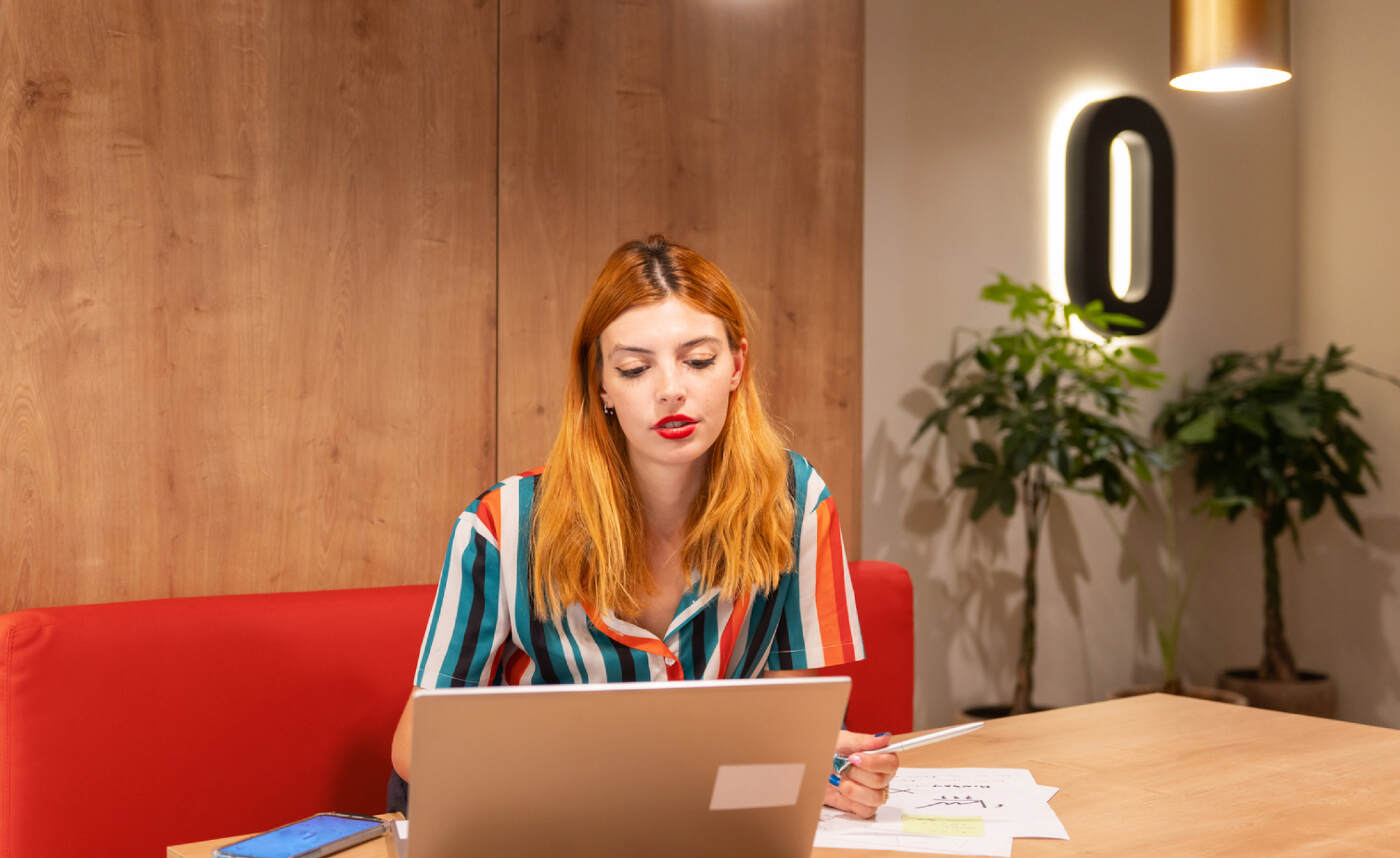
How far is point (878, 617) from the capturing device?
2752mm

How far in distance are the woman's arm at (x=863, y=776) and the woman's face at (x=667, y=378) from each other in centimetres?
44

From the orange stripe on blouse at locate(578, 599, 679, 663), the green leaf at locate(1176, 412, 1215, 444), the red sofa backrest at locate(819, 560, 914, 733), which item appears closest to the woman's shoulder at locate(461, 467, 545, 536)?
the orange stripe on blouse at locate(578, 599, 679, 663)

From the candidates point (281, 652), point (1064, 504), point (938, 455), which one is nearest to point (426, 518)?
point (281, 652)

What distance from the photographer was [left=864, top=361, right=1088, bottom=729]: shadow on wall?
3811 millimetres

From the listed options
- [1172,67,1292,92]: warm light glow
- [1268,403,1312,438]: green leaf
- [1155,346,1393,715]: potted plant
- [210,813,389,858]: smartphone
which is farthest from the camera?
[1155,346,1393,715]: potted plant

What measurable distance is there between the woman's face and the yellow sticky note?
54 centimetres

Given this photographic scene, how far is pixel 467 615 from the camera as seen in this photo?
1796 millimetres

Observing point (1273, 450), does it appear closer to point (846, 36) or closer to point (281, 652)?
point (846, 36)

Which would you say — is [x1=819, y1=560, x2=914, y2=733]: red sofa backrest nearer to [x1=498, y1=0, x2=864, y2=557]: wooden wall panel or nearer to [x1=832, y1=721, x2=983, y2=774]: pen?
[x1=498, y1=0, x2=864, y2=557]: wooden wall panel

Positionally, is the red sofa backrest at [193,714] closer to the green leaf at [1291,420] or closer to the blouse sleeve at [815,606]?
the blouse sleeve at [815,606]

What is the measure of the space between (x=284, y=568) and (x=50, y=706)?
57 centimetres

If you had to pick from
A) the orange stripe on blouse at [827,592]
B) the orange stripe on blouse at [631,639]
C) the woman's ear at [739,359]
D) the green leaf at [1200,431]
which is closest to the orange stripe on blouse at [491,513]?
the orange stripe on blouse at [631,639]

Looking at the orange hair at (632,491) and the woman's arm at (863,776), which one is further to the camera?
the orange hair at (632,491)

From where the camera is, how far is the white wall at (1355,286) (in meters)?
4.63
